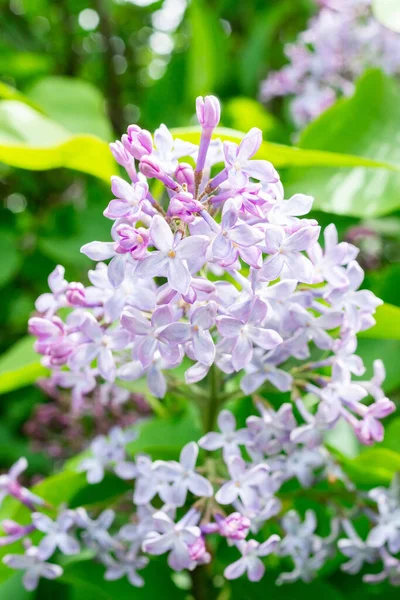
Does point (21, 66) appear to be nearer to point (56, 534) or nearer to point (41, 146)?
point (41, 146)

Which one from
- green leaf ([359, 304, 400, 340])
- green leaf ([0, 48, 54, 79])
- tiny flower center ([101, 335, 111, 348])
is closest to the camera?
tiny flower center ([101, 335, 111, 348])

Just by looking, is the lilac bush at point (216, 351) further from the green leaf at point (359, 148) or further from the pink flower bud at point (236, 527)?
the green leaf at point (359, 148)

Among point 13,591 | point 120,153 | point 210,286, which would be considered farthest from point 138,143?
point 13,591

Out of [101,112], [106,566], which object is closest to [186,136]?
[106,566]

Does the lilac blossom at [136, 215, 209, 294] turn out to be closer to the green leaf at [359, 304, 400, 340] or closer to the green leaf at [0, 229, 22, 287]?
the green leaf at [359, 304, 400, 340]

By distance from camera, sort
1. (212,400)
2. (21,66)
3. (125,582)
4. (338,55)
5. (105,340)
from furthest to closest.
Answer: (21,66) < (338,55) < (125,582) < (212,400) < (105,340)

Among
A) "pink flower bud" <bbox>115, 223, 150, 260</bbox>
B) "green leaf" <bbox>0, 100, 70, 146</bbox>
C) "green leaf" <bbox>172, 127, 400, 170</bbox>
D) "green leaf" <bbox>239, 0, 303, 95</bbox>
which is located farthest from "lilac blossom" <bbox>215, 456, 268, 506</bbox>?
"green leaf" <bbox>239, 0, 303, 95</bbox>
